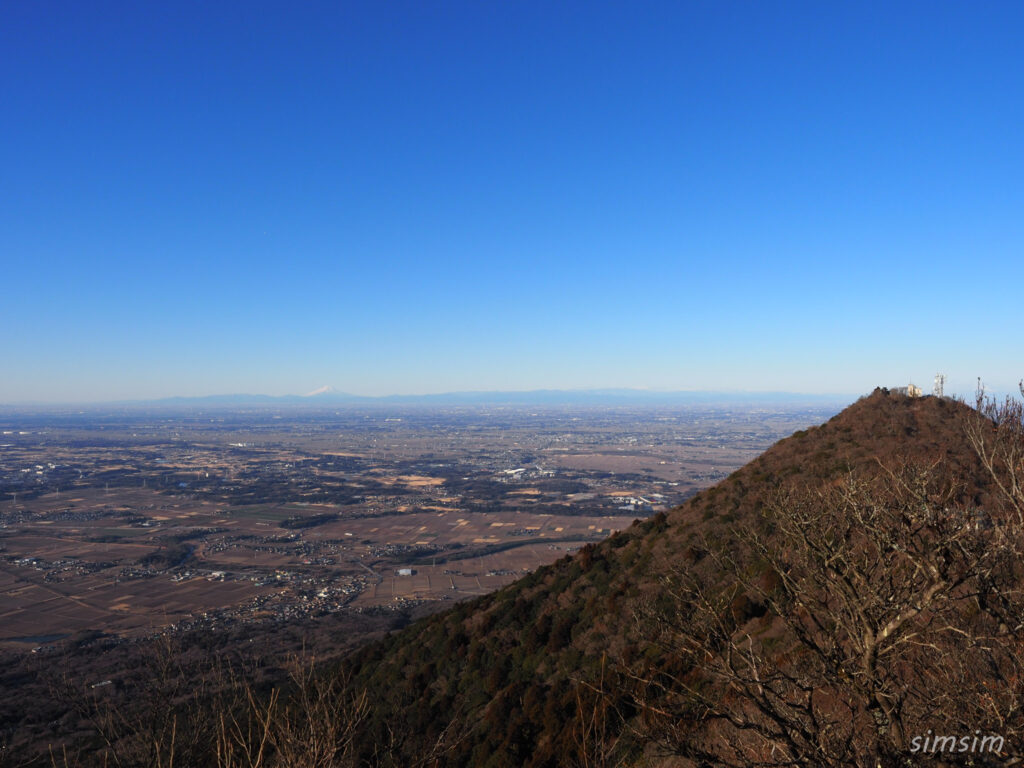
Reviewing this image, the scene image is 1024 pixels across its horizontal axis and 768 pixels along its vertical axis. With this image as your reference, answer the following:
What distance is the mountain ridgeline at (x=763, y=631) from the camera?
5953mm

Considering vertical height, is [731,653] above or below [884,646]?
below

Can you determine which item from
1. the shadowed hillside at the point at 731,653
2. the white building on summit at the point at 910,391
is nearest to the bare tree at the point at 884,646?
the shadowed hillside at the point at 731,653

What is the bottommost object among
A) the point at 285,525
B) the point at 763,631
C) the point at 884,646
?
the point at 285,525

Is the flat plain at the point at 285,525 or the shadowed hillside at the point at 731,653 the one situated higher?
the shadowed hillside at the point at 731,653

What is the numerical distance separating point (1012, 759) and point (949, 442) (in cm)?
2374

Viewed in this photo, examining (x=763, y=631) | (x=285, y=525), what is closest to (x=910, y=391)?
(x=763, y=631)

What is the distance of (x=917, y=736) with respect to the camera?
5.98 m

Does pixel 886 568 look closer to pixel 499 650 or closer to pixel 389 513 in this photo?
pixel 499 650

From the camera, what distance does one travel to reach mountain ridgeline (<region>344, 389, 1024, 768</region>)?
19.5 ft

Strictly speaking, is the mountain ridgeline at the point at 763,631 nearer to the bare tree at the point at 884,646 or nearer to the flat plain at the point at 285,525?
the bare tree at the point at 884,646

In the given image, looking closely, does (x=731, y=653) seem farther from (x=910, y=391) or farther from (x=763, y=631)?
(x=910, y=391)

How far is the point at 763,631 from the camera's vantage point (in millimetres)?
14039

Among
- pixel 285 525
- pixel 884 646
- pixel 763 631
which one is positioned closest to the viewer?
pixel 884 646

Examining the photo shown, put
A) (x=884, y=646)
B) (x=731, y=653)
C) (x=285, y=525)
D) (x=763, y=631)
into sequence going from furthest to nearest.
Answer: (x=285, y=525) < (x=763, y=631) < (x=731, y=653) < (x=884, y=646)
